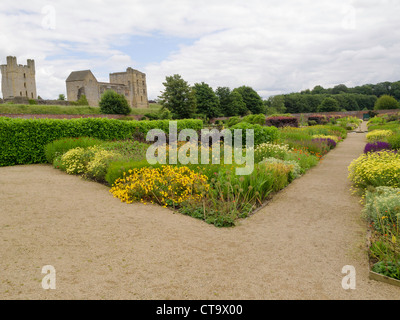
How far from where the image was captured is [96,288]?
2734 millimetres

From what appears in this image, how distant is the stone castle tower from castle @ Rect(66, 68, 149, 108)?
8156mm

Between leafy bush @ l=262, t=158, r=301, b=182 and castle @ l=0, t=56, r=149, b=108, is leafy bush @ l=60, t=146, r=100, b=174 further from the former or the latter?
castle @ l=0, t=56, r=149, b=108

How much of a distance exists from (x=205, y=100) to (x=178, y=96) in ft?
28.3

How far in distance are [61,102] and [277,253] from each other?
44789 mm

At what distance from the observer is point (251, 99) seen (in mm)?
56688

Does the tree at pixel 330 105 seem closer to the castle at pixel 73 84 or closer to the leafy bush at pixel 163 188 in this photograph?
the castle at pixel 73 84

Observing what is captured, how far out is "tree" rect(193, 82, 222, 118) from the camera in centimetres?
4744

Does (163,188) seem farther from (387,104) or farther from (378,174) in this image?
(387,104)

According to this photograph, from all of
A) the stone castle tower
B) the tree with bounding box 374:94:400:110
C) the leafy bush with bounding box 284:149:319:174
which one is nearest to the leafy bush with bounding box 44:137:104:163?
the leafy bush with bounding box 284:149:319:174

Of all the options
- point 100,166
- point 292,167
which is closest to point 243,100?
point 292,167

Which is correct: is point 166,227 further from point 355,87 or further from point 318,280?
point 355,87

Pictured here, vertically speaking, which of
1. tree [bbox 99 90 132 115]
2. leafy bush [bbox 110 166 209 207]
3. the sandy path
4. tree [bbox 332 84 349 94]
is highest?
tree [bbox 332 84 349 94]
